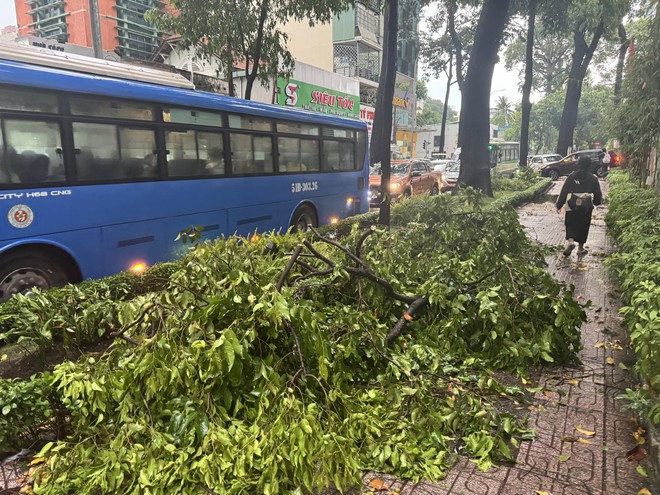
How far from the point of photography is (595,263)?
8430 mm

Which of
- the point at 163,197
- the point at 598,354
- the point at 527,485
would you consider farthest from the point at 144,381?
the point at 163,197

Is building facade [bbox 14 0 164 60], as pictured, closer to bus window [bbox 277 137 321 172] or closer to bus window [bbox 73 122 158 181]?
bus window [bbox 277 137 321 172]

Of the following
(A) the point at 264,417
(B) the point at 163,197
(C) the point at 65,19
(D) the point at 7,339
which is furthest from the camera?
(C) the point at 65,19

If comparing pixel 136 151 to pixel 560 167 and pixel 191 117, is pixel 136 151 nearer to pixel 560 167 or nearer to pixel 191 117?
pixel 191 117

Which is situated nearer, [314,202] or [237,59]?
[314,202]

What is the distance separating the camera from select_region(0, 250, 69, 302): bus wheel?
18.4ft

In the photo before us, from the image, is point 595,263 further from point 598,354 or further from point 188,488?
point 188,488

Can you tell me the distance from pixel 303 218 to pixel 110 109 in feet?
16.8

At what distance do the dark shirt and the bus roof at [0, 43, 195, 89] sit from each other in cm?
664

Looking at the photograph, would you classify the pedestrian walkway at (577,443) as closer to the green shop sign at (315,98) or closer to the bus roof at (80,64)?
the bus roof at (80,64)

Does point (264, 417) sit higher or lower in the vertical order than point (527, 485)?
higher

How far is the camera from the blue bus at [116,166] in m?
5.68

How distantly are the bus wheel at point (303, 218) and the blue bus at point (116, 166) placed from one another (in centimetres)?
41

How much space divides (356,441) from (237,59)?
47.8 ft
